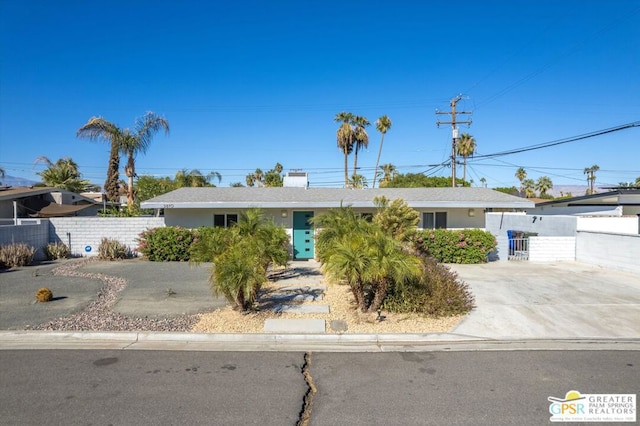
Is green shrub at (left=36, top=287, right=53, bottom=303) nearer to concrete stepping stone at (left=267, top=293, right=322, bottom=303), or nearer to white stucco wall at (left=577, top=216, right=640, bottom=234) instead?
concrete stepping stone at (left=267, top=293, right=322, bottom=303)

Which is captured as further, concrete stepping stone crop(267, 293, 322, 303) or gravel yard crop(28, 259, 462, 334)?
concrete stepping stone crop(267, 293, 322, 303)

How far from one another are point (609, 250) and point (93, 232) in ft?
70.8

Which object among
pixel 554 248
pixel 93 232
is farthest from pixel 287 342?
pixel 554 248

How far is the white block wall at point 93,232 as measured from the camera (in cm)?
1673

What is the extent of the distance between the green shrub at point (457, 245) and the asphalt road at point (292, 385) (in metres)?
9.24

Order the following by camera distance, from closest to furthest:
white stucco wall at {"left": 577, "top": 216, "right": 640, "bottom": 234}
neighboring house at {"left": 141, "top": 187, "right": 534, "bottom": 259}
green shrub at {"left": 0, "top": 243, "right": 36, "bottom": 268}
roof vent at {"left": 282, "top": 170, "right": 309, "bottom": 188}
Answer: green shrub at {"left": 0, "top": 243, "right": 36, "bottom": 268} → neighboring house at {"left": 141, "top": 187, "right": 534, "bottom": 259} → white stucco wall at {"left": 577, "top": 216, "right": 640, "bottom": 234} → roof vent at {"left": 282, "top": 170, "right": 309, "bottom": 188}

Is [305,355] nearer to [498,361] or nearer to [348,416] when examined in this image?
[348,416]

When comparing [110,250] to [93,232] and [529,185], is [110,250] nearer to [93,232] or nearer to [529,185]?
[93,232]

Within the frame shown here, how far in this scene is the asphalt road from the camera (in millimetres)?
4344

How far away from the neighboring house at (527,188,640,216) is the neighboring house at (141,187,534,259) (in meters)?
7.80

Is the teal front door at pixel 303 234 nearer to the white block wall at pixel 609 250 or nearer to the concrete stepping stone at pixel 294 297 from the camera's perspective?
the concrete stepping stone at pixel 294 297

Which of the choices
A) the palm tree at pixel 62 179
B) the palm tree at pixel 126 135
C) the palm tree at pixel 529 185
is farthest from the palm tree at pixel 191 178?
the palm tree at pixel 529 185

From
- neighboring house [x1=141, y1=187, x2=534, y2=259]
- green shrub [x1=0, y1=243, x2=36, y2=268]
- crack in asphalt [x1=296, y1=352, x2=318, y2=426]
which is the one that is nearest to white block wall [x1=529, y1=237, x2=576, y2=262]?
neighboring house [x1=141, y1=187, x2=534, y2=259]

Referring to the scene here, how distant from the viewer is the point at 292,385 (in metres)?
5.13
